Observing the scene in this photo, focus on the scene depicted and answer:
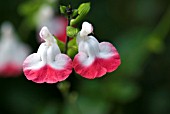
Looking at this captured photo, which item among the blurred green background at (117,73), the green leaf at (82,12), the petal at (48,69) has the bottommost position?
the blurred green background at (117,73)

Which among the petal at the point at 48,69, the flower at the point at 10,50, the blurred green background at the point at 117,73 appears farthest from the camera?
the flower at the point at 10,50

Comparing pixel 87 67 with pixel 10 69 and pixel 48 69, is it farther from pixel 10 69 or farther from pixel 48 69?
pixel 10 69

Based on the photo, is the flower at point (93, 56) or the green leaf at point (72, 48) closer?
the flower at point (93, 56)

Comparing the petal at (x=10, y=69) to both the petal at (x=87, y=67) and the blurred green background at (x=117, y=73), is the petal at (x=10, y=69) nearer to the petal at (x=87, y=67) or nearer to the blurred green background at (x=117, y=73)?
the blurred green background at (x=117, y=73)

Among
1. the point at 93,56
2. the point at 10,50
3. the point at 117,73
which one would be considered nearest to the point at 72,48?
the point at 93,56

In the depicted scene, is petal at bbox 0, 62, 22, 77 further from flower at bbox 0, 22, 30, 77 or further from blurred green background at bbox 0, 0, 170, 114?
blurred green background at bbox 0, 0, 170, 114

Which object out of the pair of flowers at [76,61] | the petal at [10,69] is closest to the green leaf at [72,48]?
the pair of flowers at [76,61]
